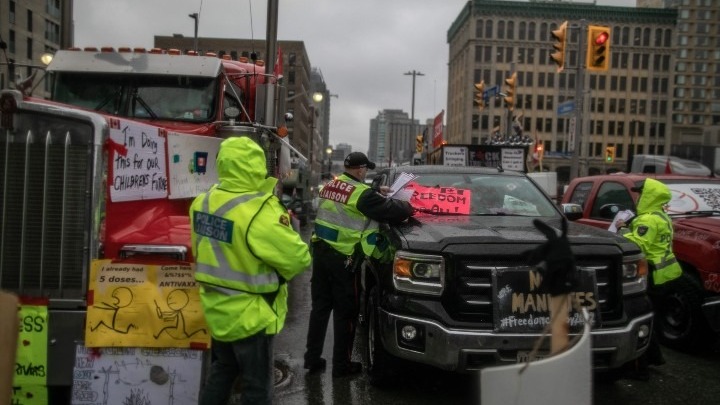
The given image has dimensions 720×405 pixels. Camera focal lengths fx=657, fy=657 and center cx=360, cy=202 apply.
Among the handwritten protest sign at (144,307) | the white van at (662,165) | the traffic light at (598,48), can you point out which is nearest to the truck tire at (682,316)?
the handwritten protest sign at (144,307)

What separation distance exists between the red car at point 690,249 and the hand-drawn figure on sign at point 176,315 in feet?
13.4

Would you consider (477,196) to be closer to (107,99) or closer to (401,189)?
(401,189)

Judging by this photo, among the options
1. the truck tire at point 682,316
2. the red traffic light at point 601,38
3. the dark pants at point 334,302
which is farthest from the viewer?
Result: the red traffic light at point 601,38

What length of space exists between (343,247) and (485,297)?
1313 millimetres

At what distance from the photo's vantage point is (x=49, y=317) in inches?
147

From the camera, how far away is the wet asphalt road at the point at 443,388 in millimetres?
4996

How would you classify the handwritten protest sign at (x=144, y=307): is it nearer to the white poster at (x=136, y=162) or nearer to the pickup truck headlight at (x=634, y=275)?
the white poster at (x=136, y=162)

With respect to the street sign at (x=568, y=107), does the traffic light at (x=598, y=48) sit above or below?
above

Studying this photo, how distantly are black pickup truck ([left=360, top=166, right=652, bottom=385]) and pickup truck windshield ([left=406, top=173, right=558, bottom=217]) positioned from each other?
64cm

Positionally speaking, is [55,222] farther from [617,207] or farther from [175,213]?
[617,207]

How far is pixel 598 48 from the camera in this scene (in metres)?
14.9

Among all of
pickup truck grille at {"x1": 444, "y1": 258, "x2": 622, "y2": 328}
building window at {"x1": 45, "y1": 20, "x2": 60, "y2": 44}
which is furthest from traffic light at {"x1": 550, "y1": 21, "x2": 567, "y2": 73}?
building window at {"x1": 45, "y1": 20, "x2": 60, "y2": 44}

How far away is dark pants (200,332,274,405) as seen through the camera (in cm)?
340

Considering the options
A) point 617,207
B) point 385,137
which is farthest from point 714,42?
point 617,207
